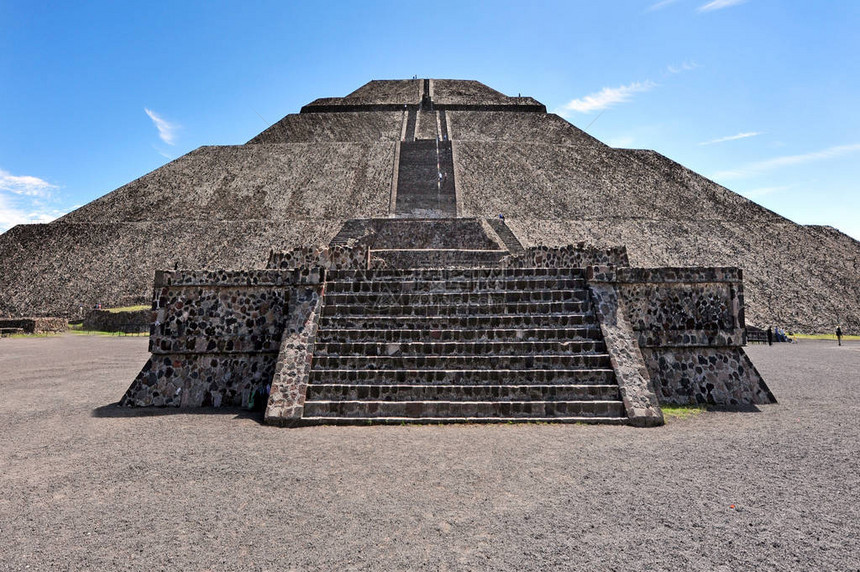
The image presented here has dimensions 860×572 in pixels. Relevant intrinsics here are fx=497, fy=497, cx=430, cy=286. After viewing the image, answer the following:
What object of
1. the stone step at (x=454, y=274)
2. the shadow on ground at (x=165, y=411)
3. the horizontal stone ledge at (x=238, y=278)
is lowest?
the shadow on ground at (x=165, y=411)

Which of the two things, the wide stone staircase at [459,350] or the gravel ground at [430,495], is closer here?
the gravel ground at [430,495]

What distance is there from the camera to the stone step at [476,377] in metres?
6.41

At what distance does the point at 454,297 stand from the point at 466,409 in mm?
2074

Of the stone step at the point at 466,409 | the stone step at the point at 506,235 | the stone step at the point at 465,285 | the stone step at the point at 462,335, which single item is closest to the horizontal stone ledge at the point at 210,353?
the stone step at the point at 462,335

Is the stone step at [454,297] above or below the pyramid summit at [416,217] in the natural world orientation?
below

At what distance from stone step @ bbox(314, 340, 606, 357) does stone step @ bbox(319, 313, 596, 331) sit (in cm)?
37

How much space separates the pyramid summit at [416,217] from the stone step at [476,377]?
1993cm

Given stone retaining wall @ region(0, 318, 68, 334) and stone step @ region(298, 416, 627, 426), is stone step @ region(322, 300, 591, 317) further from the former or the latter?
stone retaining wall @ region(0, 318, 68, 334)

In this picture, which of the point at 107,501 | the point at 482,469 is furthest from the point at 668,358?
the point at 107,501

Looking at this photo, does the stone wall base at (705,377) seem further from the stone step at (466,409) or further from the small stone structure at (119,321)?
the small stone structure at (119,321)

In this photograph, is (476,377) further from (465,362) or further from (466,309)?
(466,309)

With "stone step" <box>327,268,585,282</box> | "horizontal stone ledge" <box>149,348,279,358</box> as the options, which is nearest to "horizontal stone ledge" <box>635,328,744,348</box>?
"stone step" <box>327,268,585,282</box>

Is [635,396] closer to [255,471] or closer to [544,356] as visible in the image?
[544,356]

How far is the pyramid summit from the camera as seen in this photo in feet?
88.7
